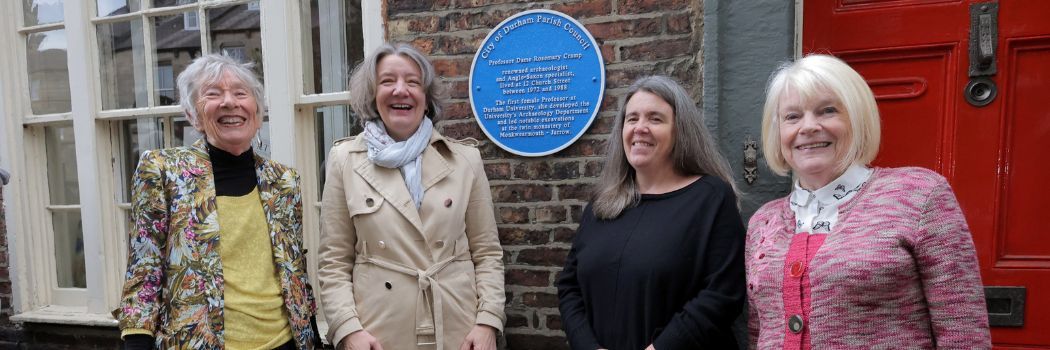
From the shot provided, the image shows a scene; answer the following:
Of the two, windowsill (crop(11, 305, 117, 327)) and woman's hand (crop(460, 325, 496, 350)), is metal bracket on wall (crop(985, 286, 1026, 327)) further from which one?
windowsill (crop(11, 305, 117, 327))

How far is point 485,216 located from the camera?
2252 millimetres

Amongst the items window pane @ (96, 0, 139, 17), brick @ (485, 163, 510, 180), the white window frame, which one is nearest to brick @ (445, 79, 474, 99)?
brick @ (485, 163, 510, 180)

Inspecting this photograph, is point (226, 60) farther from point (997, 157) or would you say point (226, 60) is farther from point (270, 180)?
point (997, 157)

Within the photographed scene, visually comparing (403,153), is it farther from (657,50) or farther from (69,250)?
(69,250)

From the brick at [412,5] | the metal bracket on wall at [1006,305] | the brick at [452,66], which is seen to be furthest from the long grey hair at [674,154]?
the brick at [412,5]

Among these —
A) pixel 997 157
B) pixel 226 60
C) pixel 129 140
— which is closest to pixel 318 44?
pixel 226 60

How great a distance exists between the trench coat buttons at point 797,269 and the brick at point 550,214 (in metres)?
1.31

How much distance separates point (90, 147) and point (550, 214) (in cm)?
282

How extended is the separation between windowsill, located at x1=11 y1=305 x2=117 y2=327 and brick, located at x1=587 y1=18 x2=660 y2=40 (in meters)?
3.26

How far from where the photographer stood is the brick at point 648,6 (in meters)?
2.47

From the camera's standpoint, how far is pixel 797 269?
147 cm

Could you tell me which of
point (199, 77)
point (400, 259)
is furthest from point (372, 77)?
point (400, 259)

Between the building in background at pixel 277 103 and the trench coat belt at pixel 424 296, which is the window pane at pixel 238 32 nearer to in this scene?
the building in background at pixel 277 103

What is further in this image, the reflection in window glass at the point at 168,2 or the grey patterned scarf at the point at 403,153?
the reflection in window glass at the point at 168,2
